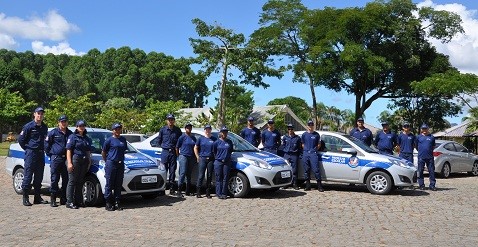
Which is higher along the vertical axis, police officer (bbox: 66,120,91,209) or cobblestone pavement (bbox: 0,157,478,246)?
police officer (bbox: 66,120,91,209)

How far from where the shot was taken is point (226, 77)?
35594 mm

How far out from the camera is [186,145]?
12.7 metres

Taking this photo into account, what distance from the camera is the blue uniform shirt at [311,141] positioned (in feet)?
45.5

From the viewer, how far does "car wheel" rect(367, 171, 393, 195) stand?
13.5 meters

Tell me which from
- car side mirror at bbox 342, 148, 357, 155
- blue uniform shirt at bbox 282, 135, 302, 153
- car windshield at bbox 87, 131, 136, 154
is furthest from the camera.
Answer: blue uniform shirt at bbox 282, 135, 302, 153

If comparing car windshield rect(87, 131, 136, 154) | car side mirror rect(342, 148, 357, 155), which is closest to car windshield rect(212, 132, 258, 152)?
car side mirror rect(342, 148, 357, 155)

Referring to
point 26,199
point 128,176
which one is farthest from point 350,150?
point 26,199

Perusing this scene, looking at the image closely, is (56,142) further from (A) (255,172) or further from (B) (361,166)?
(B) (361,166)

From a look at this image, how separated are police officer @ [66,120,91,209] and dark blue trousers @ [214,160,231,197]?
2878mm

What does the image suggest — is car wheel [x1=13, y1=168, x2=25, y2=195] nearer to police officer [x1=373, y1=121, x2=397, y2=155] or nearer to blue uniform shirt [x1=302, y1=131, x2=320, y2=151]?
blue uniform shirt [x1=302, y1=131, x2=320, y2=151]

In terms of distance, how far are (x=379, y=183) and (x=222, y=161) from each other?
13.1ft

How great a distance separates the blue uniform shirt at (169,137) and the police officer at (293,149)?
2.83m

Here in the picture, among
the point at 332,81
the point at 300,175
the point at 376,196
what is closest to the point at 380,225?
the point at 376,196

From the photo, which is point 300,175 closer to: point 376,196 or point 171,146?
point 376,196
